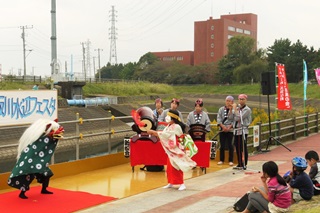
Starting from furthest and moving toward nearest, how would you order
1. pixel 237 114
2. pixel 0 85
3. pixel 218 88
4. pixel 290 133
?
pixel 218 88
pixel 0 85
pixel 290 133
pixel 237 114

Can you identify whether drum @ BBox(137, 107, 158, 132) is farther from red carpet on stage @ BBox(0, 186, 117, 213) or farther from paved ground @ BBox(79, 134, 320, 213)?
red carpet on stage @ BBox(0, 186, 117, 213)

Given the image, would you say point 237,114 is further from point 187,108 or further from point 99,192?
point 187,108

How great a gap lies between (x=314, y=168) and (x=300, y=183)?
1.77 ft

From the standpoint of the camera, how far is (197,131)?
9492 millimetres

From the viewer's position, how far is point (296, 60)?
65.1 m

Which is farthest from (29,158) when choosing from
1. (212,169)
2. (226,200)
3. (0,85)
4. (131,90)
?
(131,90)

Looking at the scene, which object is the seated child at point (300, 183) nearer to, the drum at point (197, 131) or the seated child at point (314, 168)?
the seated child at point (314, 168)

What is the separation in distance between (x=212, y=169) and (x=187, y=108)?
129ft

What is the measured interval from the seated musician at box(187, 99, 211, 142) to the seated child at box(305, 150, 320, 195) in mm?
3181

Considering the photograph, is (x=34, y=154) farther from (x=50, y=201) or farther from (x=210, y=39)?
(x=210, y=39)

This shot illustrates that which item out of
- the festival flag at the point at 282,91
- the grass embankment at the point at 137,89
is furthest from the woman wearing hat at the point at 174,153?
the grass embankment at the point at 137,89

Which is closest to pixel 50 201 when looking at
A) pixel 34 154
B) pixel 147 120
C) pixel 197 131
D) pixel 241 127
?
pixel 34 154

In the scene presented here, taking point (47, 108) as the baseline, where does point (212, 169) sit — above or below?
below

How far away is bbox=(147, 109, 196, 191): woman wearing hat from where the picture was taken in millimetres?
7922
